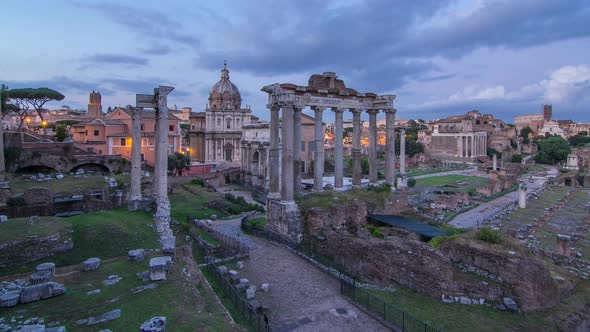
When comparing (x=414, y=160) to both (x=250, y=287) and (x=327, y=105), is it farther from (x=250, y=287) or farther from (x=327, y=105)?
(x=250, y=287)

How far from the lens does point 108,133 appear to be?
4575 centimetres

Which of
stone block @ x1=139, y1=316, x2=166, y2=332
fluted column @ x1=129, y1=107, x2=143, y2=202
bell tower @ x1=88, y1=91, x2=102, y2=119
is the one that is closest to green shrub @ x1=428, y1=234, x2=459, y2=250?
stone block @ x1=139, y1=316, x2=166, y2=332

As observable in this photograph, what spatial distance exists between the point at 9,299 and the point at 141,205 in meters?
13.3

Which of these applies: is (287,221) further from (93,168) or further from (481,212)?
(93,168)

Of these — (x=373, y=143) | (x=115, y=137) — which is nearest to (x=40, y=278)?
(x=373, y=143)

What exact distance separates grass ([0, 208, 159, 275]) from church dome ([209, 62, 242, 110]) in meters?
41.0

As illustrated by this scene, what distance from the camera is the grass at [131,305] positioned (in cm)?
833

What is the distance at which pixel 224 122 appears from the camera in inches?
2249

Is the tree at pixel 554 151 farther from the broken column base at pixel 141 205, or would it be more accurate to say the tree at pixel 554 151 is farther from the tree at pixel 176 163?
the broken column base at pixel 141 205

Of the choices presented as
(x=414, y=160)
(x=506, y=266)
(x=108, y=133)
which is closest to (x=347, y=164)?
(x=414, y=160)

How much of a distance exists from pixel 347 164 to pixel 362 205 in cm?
4906

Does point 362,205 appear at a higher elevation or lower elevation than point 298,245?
higher

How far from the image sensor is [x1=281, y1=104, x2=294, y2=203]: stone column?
60.5 feet

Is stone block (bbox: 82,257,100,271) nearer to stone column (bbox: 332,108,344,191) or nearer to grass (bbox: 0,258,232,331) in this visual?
grass (bbox: 0,258,232,331)
